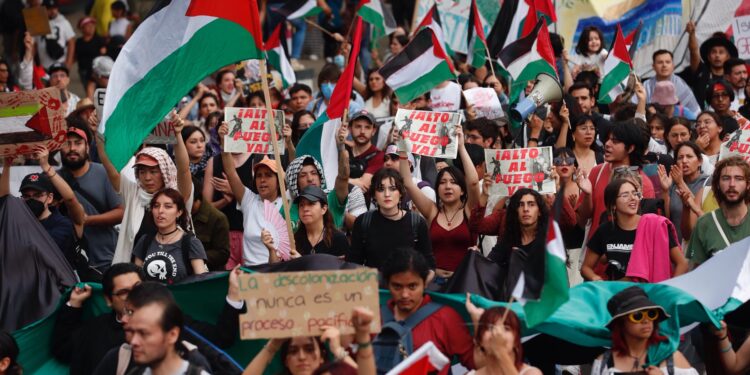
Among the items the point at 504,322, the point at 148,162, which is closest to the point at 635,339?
the point at 504,322

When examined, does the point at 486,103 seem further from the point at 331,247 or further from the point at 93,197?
the point at 331,247

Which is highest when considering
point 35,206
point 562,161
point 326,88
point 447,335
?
point 326,88

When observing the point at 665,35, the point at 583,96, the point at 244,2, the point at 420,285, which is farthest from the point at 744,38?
the point at 420,285

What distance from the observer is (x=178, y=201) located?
30.4ft

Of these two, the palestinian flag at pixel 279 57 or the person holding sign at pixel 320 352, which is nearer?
the person holding sign at pixel 320 352

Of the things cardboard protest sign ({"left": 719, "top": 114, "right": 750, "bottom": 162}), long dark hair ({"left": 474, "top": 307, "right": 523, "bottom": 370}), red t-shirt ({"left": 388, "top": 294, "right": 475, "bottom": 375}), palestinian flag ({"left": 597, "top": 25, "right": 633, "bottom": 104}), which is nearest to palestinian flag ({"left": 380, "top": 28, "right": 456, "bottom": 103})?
palestinian flag ({"left": 597, "top": 25, "right": 633, "bottom": 104})

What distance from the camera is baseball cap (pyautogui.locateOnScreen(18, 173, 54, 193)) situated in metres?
10.3

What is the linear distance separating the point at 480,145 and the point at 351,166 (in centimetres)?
111

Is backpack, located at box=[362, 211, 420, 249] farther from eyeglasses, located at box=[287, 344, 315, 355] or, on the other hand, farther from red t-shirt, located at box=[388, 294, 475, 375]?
eyeglasses, located at box=[287, 344, 315, 355]

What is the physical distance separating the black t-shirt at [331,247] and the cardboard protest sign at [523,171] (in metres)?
1.26

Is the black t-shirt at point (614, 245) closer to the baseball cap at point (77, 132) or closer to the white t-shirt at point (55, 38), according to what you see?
the baseball cap at point (77, 132)

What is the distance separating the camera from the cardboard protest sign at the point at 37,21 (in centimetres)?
1722

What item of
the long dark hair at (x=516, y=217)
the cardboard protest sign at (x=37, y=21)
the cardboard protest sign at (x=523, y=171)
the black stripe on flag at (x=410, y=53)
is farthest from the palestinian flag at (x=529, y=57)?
the cardboard protest sign at (x=37, y=21)

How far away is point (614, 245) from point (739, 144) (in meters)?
2.09
